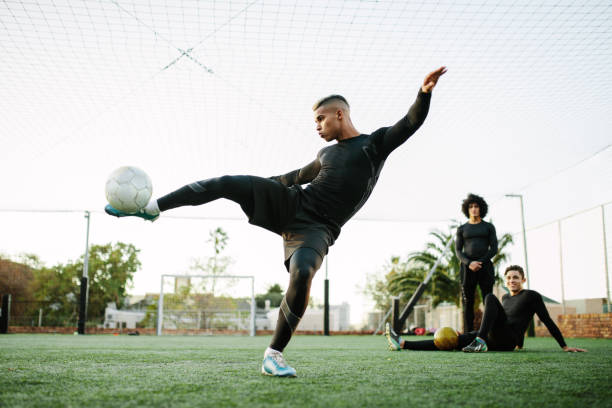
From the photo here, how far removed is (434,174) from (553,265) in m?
4.23

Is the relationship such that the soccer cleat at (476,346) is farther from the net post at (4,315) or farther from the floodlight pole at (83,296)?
the net post at (4,315)

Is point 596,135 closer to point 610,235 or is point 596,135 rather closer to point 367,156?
point 610,235

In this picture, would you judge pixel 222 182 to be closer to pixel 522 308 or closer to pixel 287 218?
pixel 287 218

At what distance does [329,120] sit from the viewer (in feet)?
9.91

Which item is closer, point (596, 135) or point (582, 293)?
point (596, 135)

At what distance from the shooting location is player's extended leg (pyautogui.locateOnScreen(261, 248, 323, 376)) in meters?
2.54

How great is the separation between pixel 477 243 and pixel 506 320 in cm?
135

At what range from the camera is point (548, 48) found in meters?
6.51

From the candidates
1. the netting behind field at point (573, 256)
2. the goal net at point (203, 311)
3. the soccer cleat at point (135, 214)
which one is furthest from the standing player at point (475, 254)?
the goal net at point (203, 311)

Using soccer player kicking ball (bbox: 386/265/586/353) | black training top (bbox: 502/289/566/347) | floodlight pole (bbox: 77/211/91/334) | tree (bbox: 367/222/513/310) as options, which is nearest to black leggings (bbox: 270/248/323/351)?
soccer player kicking ball (bbox: 386/265/586/353)

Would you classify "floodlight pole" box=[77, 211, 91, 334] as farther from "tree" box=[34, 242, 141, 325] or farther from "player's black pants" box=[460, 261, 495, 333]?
"tree" box=[34, 242, 141, 325]

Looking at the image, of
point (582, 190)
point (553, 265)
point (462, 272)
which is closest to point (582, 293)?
point (553, 265)

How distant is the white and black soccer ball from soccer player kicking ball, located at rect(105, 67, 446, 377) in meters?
0.05

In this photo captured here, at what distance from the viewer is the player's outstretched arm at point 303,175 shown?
3100 mm
